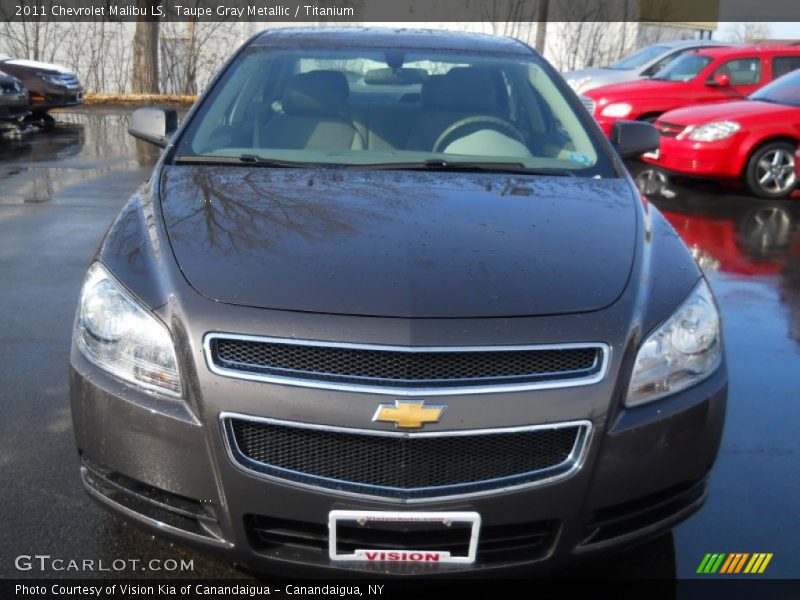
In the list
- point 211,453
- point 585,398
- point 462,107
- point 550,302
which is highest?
point 462,107

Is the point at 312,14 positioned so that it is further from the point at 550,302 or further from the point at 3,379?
the point at 550,302

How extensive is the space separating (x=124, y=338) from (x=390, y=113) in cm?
184

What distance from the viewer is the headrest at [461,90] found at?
12.8 ft

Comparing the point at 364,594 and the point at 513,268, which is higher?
the point at 513,268

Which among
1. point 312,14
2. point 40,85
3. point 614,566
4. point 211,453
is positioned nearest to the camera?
point 211,453

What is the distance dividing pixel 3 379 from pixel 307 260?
7.60 feet

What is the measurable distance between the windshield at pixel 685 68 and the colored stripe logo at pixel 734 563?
442 inches

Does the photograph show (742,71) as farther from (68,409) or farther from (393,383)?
(393,383)

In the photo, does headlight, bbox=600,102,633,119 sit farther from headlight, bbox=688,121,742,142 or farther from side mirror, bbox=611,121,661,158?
side mirror, bbox=611,121,661,158

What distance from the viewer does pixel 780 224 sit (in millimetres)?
8234

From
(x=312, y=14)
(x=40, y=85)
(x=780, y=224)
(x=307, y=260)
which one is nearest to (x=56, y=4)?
(x=312, y=14)

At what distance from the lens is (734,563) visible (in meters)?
2.86

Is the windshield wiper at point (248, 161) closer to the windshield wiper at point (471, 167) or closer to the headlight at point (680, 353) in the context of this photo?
the windshield wiper at point (471, 167)

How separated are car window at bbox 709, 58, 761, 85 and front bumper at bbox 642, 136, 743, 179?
3.91 meters
